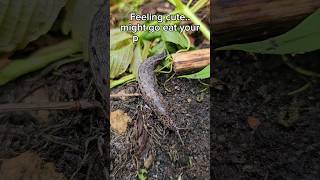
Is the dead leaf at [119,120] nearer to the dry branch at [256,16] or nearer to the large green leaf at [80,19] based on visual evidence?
the large green leaf at [80,19]

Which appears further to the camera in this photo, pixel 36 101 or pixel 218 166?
pixel 36 101

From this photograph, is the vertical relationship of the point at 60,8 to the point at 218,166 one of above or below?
above

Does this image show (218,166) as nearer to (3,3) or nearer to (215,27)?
(215,27)

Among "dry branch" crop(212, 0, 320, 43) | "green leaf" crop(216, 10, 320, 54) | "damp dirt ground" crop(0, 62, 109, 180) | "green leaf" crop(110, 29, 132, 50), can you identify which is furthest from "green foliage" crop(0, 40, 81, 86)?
"green leaf" crop(216, 10, 320, 54)

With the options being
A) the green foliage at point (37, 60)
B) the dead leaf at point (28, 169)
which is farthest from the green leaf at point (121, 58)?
the dead leaf at point (28, 169)

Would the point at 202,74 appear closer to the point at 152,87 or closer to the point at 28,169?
the point at 152,87

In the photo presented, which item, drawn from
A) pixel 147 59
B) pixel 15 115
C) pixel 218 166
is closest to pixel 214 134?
pixel 218 166
